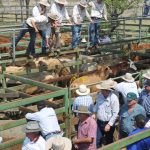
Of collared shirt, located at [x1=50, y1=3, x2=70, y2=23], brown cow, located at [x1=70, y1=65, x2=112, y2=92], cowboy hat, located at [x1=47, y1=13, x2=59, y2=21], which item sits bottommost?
brown cow, located at [x1=70, y1=65, x2=112, y2=92]

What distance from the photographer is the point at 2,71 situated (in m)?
9.65

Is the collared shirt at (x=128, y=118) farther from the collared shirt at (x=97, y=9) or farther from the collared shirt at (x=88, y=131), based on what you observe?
the collared shirt at (x=97, y=9)

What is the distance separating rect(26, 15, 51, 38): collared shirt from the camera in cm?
1141

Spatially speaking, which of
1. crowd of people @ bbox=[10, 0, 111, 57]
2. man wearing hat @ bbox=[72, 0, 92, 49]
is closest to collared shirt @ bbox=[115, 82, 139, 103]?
crowd of people @ bbox=[10, 0, 111, 57]

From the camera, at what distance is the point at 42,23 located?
11578 mm

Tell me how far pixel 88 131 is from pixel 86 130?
4 cm

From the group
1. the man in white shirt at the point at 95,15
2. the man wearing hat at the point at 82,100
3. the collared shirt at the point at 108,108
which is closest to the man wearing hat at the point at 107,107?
the collared shirt at the point at 108,108

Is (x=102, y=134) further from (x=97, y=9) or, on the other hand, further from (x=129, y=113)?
(x=97, y=9)

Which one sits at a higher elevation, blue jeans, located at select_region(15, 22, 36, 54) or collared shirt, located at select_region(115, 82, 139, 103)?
blue jeans, located at select_region(15, 22, 36, 54)

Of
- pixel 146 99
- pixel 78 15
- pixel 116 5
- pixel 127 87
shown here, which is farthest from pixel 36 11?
pixel 116 5

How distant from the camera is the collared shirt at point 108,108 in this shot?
7.23 m

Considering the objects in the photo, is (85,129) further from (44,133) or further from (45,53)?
(45,53)

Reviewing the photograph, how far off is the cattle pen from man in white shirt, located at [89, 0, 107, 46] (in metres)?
0.38

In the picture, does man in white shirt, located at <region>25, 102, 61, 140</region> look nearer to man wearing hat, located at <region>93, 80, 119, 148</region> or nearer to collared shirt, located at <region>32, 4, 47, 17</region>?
man wearing hat, located at <region>93, 80, 119, 148</region>
